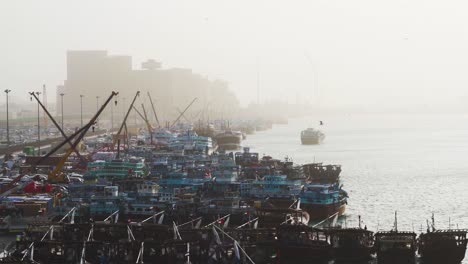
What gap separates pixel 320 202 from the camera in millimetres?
25359

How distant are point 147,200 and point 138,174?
26.5ft

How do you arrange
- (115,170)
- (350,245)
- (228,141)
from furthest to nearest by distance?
1. (228,141)
2. (115,170)
3. (350,245)

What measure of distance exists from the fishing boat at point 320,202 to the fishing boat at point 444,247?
6.48 meters

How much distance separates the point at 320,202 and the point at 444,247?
271 inches

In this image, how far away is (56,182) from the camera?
30.5m

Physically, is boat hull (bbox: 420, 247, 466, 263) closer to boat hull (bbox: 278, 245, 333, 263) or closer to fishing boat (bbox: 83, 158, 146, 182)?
boat hull (bbox: 278, 245, 333, 263)

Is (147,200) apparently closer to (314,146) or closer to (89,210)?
(89,210)

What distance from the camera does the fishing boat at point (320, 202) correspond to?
82.6 feet

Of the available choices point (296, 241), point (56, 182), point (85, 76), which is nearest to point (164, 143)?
point (56, 182)

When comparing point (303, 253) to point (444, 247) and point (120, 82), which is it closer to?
point (444, 247)

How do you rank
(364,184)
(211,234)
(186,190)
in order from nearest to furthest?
(211,234)
(186,190)
(364,184)

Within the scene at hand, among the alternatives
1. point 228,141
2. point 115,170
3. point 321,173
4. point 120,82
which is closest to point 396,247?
point 115,170

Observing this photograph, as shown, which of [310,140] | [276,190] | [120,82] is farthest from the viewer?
[120,82]

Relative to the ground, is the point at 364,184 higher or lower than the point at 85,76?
lower
